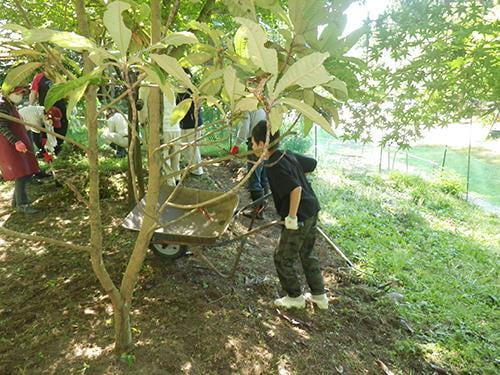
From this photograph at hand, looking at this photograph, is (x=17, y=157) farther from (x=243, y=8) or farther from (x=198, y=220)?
(x=243, y=8)

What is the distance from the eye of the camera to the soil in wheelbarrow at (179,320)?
2213 mm

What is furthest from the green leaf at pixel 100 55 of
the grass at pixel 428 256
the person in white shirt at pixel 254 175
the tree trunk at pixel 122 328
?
the person in white shirt at pixel 254 175

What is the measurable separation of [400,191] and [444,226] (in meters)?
1.98

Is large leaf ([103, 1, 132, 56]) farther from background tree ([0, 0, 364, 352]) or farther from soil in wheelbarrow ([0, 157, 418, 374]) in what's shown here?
soil in wheelbarrow ([0, 157, 418, 374])

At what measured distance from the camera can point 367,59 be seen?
258cm

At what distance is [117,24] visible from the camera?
0.90 m

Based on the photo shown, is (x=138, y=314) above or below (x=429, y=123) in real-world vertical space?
below

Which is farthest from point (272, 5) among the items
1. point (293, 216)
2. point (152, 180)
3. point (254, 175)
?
point (254, 175)

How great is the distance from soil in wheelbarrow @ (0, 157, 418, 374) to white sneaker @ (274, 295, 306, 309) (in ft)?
0.19

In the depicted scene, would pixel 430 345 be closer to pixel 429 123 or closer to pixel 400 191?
pixel 429 123

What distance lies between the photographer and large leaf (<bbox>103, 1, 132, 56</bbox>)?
2.91ft

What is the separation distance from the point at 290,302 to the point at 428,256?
2.96 metres

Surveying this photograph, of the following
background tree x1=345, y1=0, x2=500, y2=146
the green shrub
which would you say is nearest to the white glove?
background tree x1=345, y1=0, x2=500, y2=146

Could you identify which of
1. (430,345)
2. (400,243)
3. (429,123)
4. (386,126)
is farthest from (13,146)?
(400,243)
